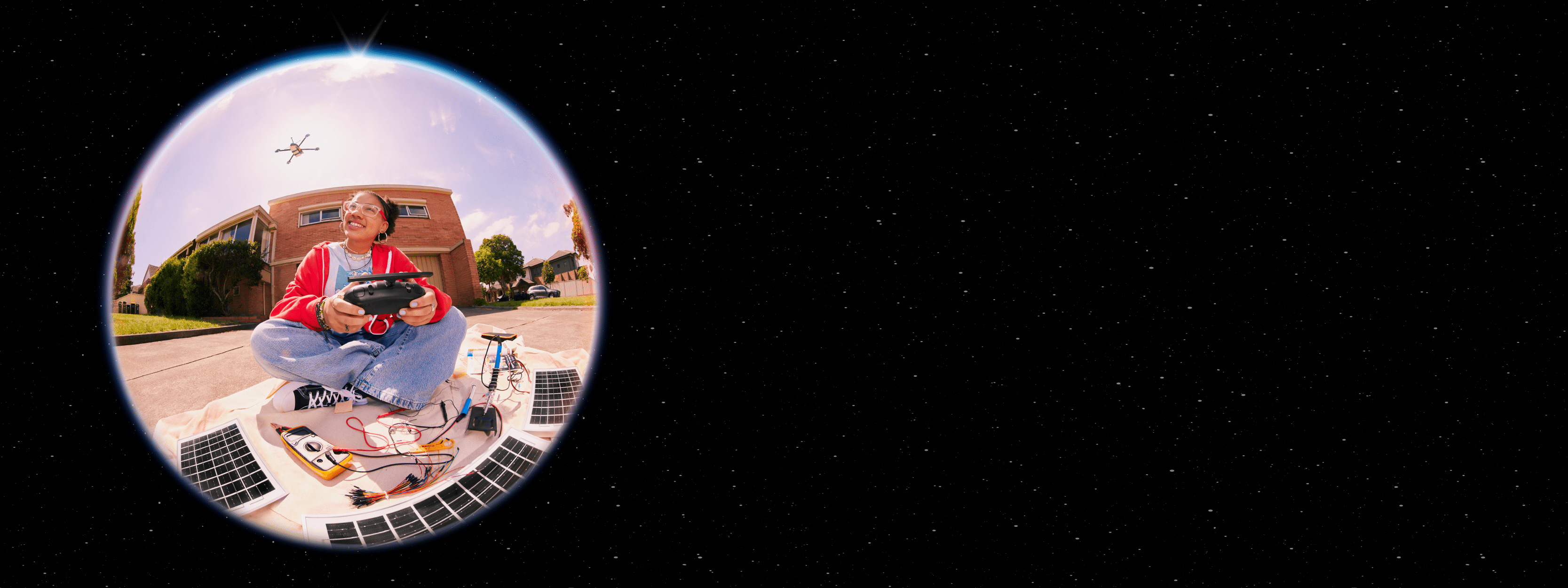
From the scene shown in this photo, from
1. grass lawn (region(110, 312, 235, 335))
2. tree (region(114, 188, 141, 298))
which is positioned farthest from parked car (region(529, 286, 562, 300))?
tree (region(114, 188, 141, 298))

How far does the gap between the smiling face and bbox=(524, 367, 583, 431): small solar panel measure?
632 millimetres

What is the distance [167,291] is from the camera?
1.50 metres

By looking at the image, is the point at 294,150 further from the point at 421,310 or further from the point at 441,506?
the point at 441,506

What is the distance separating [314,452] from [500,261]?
754 millimetres

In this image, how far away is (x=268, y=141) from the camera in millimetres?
1460

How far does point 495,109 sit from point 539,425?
116cm

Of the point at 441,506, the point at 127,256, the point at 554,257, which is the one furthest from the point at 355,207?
the point at 441,506

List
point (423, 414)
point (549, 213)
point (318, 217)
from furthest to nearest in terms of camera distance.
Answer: point (549, 213) < point (423, 414) < point (318, 217)

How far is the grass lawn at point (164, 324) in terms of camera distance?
4.87 feet

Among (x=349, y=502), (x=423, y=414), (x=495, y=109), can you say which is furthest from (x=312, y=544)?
(x=495, y=109)

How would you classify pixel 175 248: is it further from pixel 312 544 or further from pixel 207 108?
pixel 312 544

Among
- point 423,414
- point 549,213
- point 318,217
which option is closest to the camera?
point 318,217

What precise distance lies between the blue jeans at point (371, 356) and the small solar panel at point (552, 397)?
268mm

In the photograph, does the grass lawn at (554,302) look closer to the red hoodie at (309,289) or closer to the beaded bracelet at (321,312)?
the red hoodie at (309,289)
